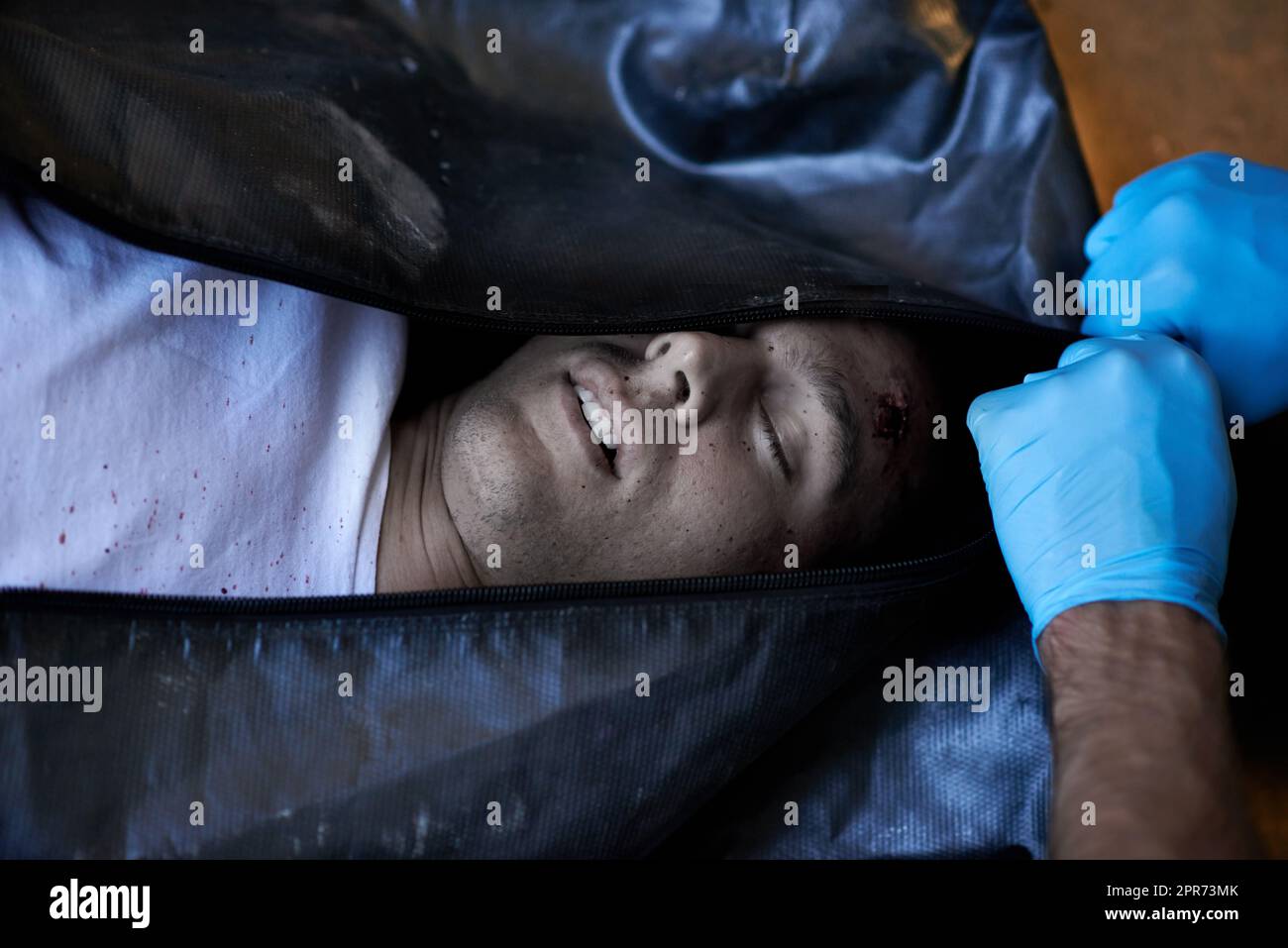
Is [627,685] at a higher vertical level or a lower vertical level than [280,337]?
lower

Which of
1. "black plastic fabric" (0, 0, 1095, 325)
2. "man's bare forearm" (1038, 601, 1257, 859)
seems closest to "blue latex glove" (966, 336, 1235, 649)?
"man's bare forearm" (1038, 601, 1257, 859)

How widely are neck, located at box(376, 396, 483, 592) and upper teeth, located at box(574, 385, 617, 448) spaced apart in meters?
0.23

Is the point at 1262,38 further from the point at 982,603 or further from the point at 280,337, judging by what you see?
the point at 280,337

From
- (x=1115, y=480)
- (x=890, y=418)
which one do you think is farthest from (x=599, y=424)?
(x=1115, y=480)

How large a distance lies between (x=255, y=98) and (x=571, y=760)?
3.00ft

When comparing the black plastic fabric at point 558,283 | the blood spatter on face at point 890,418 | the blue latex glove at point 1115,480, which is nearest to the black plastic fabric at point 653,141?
the black plastic fabric at point 558,283

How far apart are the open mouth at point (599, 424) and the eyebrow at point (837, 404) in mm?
266

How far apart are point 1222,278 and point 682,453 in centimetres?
77

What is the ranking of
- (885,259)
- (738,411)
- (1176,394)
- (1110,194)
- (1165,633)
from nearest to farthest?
(1165,633)
(1176,394)
(738,411)
(885,259)
(1110,194)

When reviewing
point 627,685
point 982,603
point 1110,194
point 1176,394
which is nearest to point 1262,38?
point 1110,194

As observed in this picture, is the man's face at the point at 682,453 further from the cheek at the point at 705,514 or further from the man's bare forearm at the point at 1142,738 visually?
the man's bare forearm at the point at 1142,738

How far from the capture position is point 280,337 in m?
1.25

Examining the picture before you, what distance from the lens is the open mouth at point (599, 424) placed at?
126cm

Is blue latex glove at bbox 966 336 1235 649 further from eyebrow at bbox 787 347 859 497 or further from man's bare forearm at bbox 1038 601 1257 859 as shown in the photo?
eyebrow at bbox 787 347 859 497
